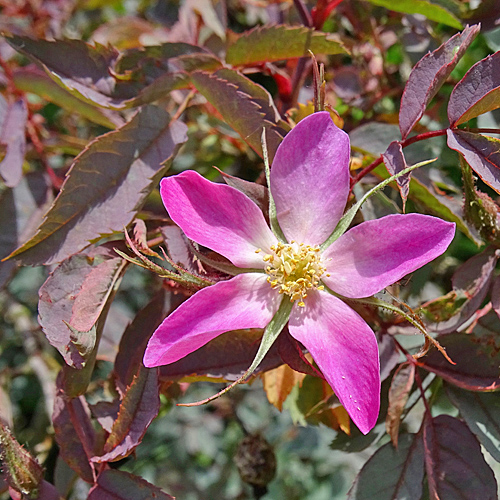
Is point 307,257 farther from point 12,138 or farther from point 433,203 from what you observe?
point 12,138

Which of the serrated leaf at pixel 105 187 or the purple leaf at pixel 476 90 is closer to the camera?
the purple leaf at pixel 476 90

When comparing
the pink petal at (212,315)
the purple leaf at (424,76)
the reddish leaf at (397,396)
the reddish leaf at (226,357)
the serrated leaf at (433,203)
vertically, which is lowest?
the reddish leaf at (397,396)

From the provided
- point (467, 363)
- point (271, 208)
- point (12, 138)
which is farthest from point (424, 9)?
point (12, 138)

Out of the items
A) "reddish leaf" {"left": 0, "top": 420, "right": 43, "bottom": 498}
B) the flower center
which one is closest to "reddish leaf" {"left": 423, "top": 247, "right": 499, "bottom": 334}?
the flower center

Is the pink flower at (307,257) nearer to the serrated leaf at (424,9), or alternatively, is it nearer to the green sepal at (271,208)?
the green sepal at (271,208)

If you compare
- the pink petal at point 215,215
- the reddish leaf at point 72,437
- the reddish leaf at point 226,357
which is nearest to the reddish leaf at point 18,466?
the reddish leaf at point 72,437

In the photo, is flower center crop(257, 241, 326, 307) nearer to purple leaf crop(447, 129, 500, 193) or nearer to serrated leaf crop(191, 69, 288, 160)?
serrated leaf crop(191, 69, 288, 160)

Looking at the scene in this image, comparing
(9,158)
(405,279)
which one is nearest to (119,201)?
(9,158)
